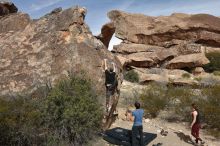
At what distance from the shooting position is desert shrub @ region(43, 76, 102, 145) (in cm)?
1016

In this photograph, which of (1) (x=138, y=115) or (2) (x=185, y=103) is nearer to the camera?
(1) (x=138, y=115)

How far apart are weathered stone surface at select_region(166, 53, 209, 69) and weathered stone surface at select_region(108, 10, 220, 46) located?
628cm

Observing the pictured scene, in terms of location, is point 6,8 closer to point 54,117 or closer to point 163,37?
point 54,117

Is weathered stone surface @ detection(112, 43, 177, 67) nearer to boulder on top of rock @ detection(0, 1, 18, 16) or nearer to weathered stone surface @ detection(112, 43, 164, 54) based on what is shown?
weathered stone surface @ detection(112, 43, 164, 54)

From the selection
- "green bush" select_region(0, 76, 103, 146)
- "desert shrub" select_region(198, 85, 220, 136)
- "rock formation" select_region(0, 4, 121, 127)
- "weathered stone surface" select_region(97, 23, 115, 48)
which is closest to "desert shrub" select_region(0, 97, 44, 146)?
"green bush" select_region(0, 76, 103, 146)

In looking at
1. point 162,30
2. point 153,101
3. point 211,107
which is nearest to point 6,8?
point 153,101

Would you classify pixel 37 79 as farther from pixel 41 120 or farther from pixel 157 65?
pixel 157 65

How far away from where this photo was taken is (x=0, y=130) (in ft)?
31.7

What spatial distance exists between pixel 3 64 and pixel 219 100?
706 centimetres

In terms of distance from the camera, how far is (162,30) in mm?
→ 40000

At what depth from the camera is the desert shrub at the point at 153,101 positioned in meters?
14.5

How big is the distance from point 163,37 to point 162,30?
0.68 m

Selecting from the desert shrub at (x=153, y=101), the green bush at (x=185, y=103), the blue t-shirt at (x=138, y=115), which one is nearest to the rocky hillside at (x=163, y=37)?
the desert shrub at (x=153, y=101)

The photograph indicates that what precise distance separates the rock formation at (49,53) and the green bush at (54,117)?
0.79m
